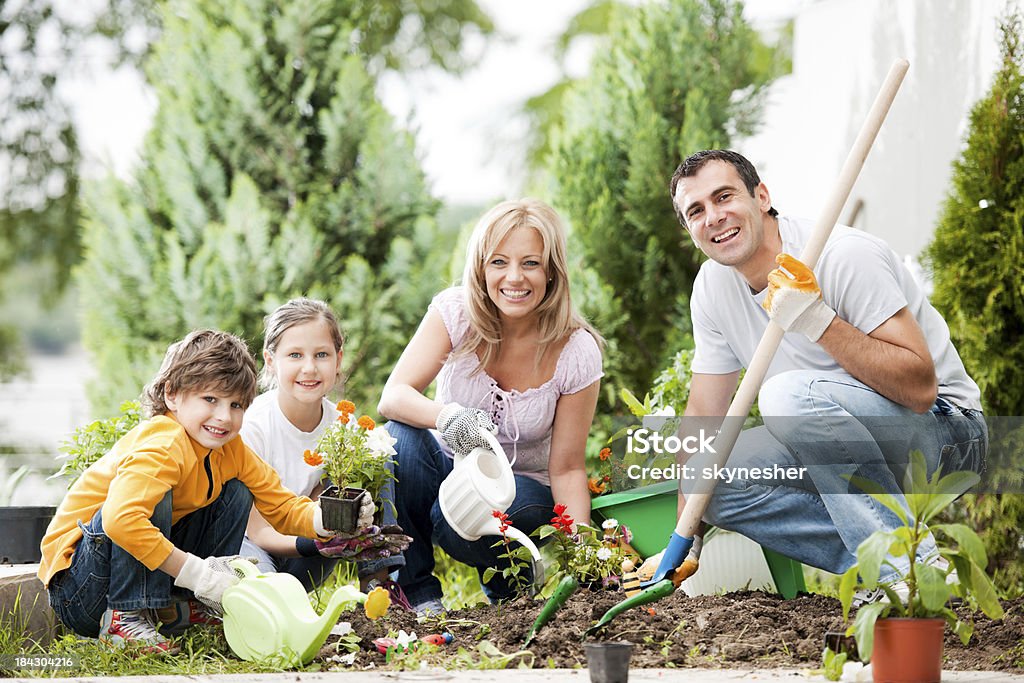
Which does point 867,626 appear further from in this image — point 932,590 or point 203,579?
point 203,579

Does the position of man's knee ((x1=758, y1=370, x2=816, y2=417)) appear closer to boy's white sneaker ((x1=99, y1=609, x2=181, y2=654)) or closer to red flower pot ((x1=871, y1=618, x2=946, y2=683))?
red flower pot ((x1=871, y1=618, x2=946, y2=683))

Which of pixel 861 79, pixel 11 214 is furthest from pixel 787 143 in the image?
pixel 11 214

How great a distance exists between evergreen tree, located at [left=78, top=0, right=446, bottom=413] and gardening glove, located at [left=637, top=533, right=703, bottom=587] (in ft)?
6.80

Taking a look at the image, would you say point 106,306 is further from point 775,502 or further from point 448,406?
point 775,502

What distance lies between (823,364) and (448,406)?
3.35 feet

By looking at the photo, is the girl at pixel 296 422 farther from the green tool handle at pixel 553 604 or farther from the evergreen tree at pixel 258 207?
the evergreen tree at pixel 258 207

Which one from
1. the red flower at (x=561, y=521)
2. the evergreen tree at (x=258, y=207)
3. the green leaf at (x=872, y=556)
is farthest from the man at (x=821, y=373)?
the evergreen tree at (x=258, y=207)

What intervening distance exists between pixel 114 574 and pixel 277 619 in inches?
16.9

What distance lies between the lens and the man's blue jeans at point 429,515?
2867 millimetres

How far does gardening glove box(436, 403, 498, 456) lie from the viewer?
8.93 feet

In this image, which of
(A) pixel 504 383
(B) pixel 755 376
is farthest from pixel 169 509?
(B) pixel 755 376

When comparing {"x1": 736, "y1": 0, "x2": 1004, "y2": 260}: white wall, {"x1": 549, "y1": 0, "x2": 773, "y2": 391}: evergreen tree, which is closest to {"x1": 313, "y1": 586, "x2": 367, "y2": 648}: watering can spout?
{"x1": 549, "y1": 0, "x2": 773, "y2": 391}: evergreen tree

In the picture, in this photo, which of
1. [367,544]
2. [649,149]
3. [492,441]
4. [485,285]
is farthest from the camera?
[649,149]

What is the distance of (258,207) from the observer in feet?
14.7
